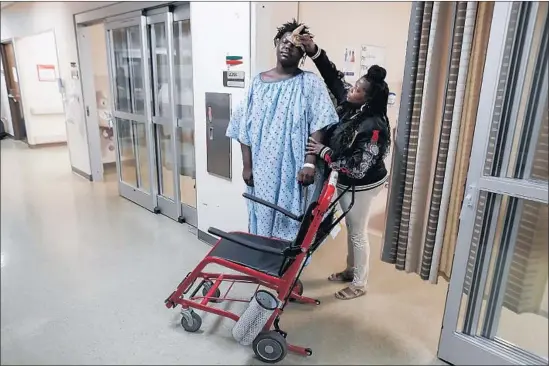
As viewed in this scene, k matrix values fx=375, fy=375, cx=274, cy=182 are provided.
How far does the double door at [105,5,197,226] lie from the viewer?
3.07 metres

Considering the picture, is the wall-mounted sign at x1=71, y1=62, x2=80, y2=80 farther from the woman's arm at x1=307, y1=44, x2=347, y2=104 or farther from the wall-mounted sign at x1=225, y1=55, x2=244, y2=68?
the woman's arm at x1=307, y1=44, x2=347, y2=104

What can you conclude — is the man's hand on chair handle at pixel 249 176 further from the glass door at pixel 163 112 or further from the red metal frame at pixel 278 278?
the glass door at pixel 163 112

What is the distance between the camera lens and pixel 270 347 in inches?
67.6

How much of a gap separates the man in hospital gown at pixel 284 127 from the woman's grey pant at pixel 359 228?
0.28 m

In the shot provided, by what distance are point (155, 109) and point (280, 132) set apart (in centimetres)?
180

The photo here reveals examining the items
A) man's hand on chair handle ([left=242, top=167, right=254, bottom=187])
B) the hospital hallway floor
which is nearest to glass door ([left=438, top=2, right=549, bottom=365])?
the hospital hallway floor

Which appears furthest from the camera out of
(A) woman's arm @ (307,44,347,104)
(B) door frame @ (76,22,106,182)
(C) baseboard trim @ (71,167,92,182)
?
(B) door frame @ (76,22,106,182)

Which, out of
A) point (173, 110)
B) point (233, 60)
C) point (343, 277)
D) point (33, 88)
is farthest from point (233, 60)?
point (343, 277)

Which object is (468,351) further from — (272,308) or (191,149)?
(191,149)

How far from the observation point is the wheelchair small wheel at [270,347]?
171 cm

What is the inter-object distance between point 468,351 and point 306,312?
819 mm

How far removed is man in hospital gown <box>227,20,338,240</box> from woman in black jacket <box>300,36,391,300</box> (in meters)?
0.08

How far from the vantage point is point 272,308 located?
1.72 meters

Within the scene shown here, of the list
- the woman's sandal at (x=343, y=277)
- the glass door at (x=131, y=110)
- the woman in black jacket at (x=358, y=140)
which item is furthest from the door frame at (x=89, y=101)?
Answer: the woman's sandal at (x=343, y=277)
